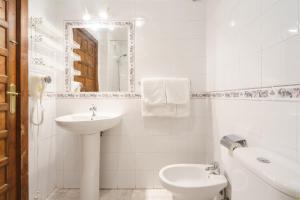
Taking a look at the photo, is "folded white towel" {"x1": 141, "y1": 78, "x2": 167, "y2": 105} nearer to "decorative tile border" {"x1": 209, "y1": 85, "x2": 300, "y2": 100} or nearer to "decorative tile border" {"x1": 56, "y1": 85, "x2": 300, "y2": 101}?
"decorative tile border" {"x1": 56, "y1": 85, "x2": 300, "y2": 101}

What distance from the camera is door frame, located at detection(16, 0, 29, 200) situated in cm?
148

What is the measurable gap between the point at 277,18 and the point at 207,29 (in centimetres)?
124

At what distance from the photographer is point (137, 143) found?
7.09 feet

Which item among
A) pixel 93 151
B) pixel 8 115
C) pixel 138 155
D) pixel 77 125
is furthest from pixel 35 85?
pixel 138 155

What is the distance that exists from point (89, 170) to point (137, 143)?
1.86 ft

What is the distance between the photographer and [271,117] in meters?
0.94

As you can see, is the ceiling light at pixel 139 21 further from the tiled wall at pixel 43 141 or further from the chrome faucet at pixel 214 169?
the chrome faucet at pixel 214 169

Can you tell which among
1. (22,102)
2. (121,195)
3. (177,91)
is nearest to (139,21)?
(177,91)

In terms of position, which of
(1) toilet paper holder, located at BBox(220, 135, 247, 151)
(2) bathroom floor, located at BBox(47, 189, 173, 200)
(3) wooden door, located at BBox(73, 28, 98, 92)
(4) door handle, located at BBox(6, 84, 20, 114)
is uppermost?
(3) wooden door, located at BBox(73, 28, 98, 92)

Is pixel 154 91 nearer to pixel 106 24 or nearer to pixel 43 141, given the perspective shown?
pixel 106 24

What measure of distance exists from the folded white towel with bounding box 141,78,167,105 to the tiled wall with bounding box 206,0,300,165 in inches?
21.3

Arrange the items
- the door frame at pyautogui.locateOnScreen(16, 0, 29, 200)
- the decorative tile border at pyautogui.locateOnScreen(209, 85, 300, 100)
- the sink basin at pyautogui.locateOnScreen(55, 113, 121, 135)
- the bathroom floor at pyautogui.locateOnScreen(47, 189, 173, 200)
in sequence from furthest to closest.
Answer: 1. the bathroom floor at pyautogui.locateOnScreen(47, 189, 173, 200)
2. the sink basin at pyautogui.locateOnScreen(55, 113, 121, 135)
3. the door frame at pyautogui.locateOnScreen(16, 0, 29, 200)
4. the decorative tile border at pyautogui.locateOnScreen(209, 85, 300, 100)

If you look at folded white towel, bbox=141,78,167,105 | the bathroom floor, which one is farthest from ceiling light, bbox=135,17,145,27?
the bathroom floor

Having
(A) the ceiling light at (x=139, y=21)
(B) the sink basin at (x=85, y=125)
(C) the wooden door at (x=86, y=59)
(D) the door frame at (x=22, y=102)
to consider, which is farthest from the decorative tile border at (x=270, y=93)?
(D) the door frame at (x=22, y=102)
